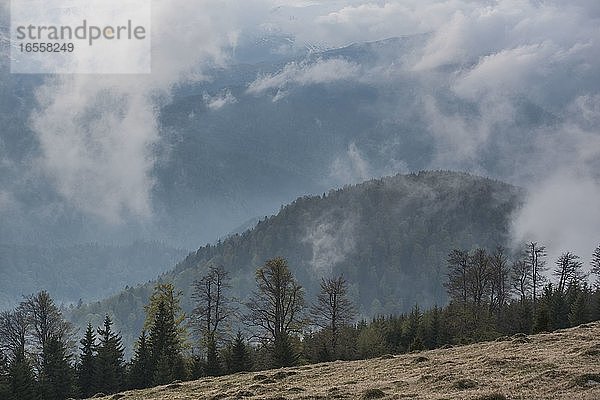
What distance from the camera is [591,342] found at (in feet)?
113

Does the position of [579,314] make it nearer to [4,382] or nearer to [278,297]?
[278,297]

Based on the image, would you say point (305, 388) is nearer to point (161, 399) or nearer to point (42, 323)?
point (161, 399)

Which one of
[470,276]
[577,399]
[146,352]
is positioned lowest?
[577,399]

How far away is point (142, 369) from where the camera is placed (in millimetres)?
58969

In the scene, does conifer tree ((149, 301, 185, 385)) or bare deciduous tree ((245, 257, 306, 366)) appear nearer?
conifer tree ((149, 301, 185, 385))

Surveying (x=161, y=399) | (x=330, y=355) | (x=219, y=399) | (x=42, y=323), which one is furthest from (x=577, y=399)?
(x=42, y=323)

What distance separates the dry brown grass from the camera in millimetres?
25031

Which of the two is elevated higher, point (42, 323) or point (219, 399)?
point (42, 323)

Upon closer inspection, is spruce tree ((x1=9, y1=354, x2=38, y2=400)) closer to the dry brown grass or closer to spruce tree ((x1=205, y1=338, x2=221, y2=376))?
the dry brown grass

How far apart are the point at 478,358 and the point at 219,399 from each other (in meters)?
13.9

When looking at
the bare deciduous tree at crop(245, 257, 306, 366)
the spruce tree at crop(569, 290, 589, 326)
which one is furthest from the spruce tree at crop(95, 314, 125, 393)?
the spruce tree at crop(569, 290, 589, 326)

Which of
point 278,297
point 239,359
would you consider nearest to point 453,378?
point 239,359

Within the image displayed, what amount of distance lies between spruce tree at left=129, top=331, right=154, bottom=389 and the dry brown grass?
16.0m

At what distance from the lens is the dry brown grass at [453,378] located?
25031mm
